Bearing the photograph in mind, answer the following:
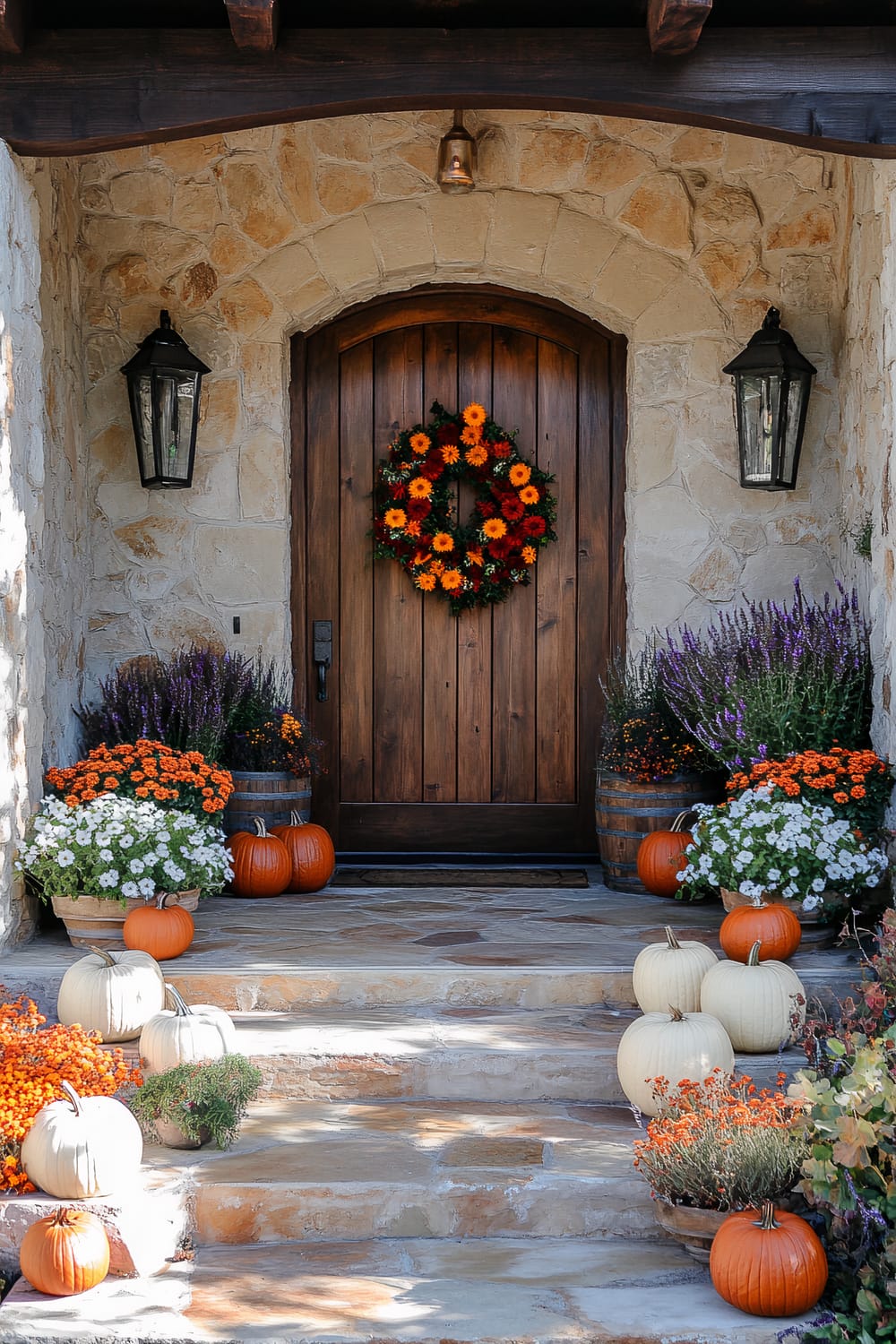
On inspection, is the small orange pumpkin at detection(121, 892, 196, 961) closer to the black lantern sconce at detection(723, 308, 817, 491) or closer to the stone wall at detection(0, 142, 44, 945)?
the stone wall at detection(0, 142, 44, 945)

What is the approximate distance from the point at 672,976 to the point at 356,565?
2.59 meters

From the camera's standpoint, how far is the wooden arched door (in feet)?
17.7

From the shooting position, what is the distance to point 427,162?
513cm

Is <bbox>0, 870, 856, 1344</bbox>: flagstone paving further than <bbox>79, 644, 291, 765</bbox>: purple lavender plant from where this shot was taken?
No

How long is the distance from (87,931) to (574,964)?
4.92 feet

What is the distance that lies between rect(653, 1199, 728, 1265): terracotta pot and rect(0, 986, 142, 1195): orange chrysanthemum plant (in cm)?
126

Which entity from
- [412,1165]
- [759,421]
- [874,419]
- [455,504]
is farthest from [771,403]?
[412,1165]

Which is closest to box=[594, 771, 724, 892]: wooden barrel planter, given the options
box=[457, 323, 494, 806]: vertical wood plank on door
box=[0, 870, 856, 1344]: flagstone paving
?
box=[0, 870, 856, 1344]: flagstone paving

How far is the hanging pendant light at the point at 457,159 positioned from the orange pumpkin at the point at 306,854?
8.24 ft

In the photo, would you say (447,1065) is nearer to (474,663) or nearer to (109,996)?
(109,996)

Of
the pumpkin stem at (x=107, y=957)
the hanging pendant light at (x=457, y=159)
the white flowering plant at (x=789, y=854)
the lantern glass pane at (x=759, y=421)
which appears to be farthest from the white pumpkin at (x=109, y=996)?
the hanging pendant light at (x=457, y=159)

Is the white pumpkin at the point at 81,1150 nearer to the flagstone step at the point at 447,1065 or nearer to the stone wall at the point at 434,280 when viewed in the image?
the flagstone step at the point at 447,1065

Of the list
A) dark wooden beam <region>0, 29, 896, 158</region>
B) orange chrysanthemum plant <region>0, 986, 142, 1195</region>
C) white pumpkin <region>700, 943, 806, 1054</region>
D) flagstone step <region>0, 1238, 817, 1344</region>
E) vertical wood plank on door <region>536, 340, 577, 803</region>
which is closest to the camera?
flagstone step <region>0, 1238, 817, 1344</region>

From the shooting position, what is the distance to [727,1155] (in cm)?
257
